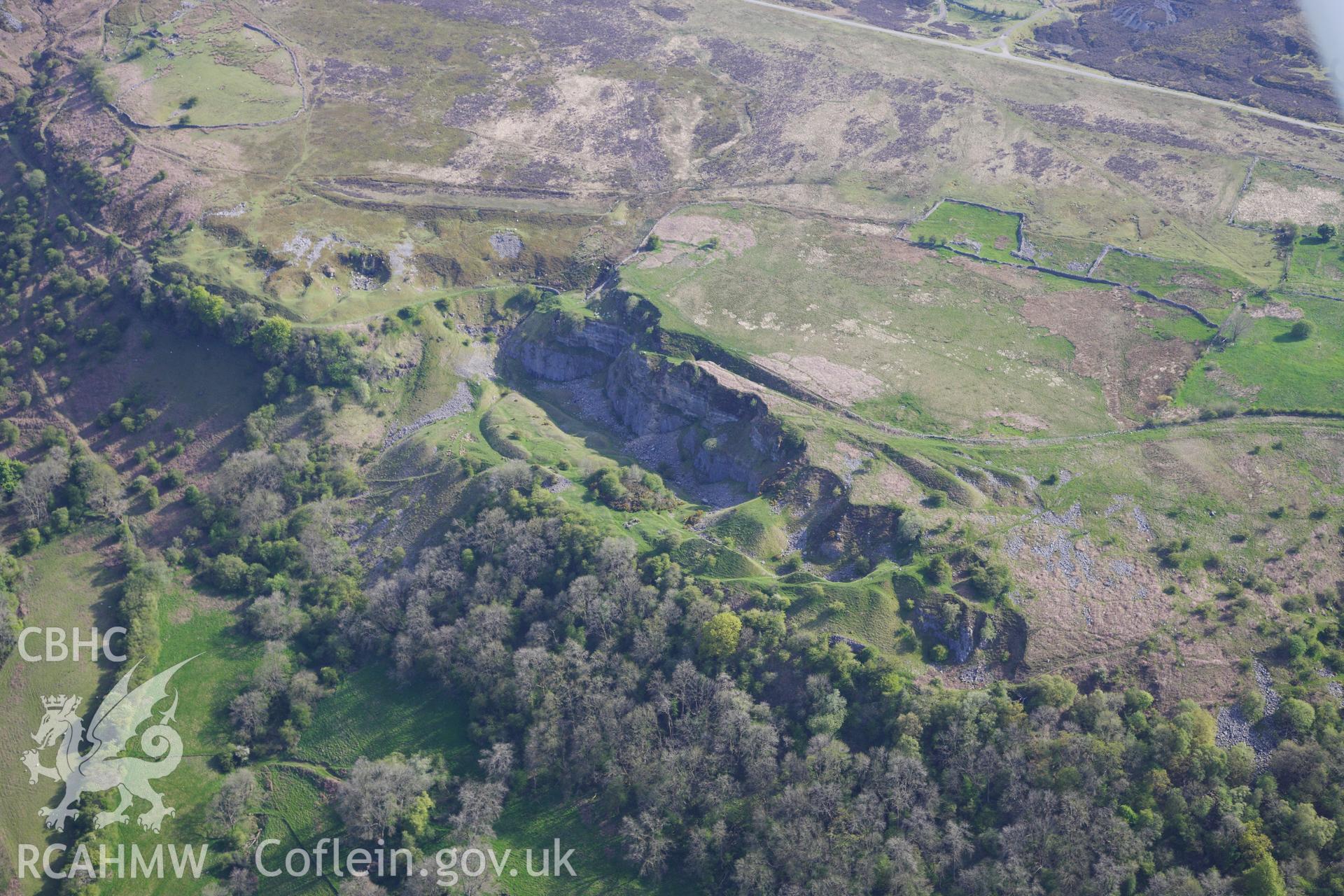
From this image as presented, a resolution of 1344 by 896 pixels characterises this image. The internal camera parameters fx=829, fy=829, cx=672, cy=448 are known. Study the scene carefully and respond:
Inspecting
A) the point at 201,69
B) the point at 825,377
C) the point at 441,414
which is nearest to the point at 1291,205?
the point at 825,377

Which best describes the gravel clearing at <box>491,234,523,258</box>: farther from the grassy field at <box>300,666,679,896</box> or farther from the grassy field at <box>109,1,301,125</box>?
the grassy field at <box>300,666,679,896</box>

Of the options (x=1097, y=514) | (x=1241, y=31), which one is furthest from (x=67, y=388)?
(x=1241, y=31)

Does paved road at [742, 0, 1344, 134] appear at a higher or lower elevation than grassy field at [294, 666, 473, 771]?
higher

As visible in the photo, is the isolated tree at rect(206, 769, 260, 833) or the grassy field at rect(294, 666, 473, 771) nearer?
the isolated tree at rect(206, 769, 260, 833)

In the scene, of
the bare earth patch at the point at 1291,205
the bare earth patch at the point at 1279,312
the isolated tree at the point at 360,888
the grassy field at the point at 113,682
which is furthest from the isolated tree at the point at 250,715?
the bare earth patch at the point at 1291,205

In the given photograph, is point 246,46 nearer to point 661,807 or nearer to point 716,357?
point 716,357

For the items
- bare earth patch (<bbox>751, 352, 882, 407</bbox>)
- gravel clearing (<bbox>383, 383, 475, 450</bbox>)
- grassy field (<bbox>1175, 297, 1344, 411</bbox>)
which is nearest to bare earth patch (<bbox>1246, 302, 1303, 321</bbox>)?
grassy field (<bbox>1175, 297, 1344, 411</bbox>)

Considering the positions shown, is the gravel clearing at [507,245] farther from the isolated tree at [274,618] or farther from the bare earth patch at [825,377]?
the isolated tree at [274,618]
